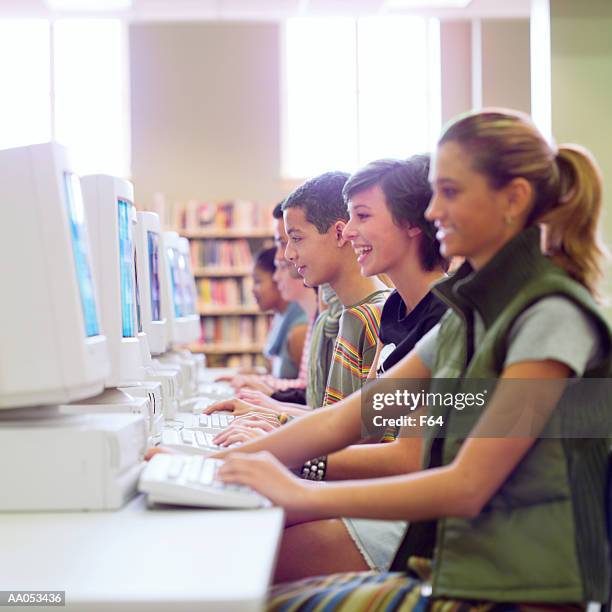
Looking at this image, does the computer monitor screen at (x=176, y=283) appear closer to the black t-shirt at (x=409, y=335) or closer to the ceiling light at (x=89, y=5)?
the black t-shirt at (x=409, y=335)

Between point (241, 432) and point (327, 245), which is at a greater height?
point (327, 245)

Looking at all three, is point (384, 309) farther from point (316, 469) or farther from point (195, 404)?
point (195, 404)

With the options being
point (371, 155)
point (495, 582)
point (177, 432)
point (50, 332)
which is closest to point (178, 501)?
point (50, 332)

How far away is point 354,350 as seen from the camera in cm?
236

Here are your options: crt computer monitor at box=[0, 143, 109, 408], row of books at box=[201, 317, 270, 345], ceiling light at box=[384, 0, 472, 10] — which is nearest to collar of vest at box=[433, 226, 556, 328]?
crt computer monitor at box=[0, 143, 109, 408]

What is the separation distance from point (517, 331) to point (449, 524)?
0.29 m

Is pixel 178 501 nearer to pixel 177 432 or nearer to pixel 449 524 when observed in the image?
pixel 449 524

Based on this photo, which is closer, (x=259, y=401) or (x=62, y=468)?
(x=62, y=468)

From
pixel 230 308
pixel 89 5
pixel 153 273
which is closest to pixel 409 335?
pixel 153 273

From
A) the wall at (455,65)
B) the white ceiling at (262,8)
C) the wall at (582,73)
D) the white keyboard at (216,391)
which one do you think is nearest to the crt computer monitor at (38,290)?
the white keyboard at (216,391)

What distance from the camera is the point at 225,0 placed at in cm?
638

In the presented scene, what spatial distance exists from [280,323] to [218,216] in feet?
11.5

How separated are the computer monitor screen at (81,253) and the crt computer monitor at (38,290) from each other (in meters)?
0.03

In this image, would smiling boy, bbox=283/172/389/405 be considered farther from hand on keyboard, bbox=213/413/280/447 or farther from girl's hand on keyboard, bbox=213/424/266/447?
girl's hand on keyboard, bbox=213/424/266/447
